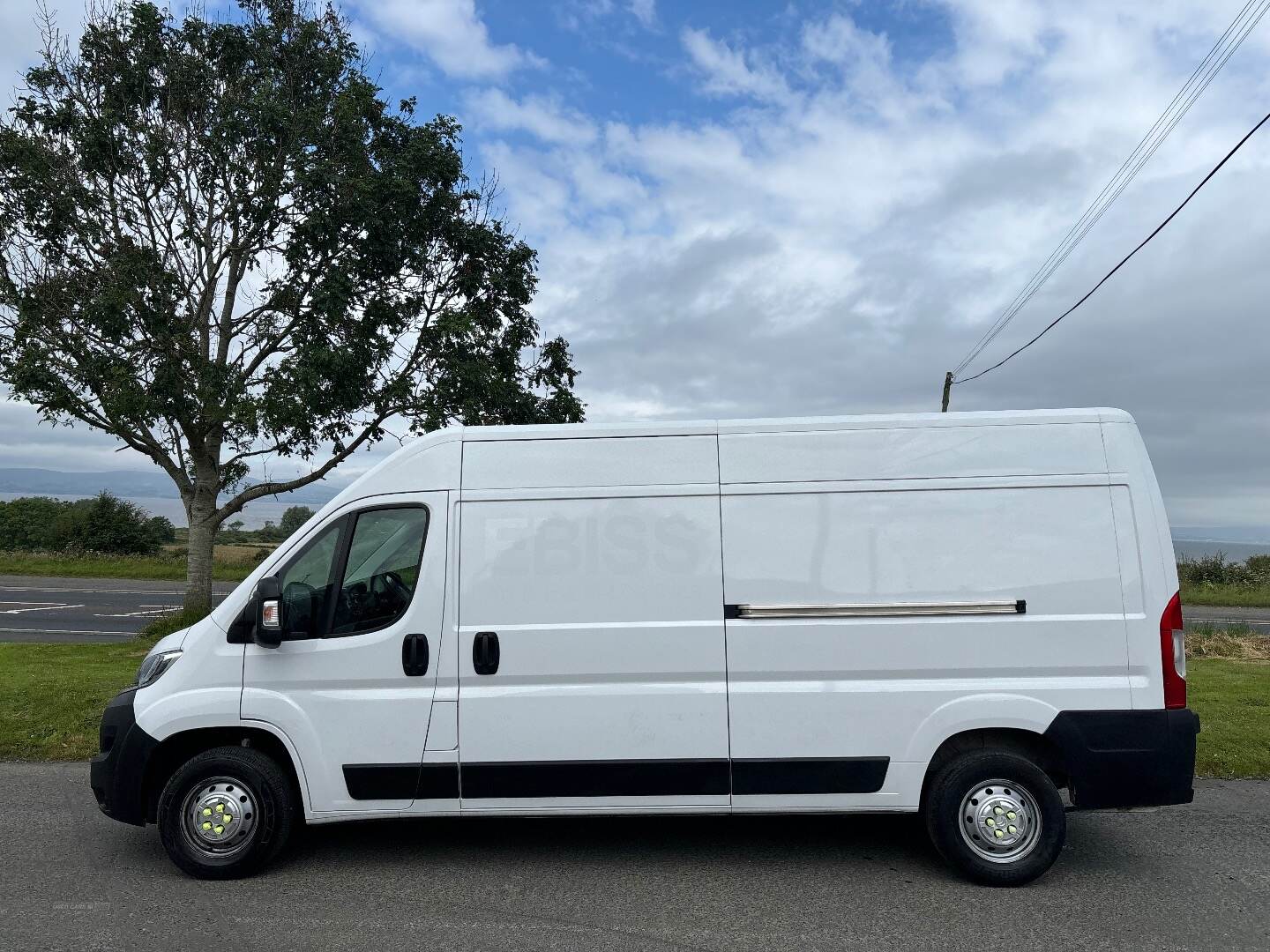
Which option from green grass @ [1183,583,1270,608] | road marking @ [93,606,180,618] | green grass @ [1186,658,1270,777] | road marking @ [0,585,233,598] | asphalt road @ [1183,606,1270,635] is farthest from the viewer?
green grass @ [1183,583,1270,608]

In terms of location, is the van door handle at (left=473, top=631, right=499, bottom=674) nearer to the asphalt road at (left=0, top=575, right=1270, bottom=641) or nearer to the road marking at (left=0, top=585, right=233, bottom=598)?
the asphalt road at (left=0, top=575, right=1270, bottom=641)

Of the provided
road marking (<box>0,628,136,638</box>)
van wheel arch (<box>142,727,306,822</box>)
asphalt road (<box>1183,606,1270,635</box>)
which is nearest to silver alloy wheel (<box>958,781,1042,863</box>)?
van wheel arch (<box>142,727,306,822</box>)

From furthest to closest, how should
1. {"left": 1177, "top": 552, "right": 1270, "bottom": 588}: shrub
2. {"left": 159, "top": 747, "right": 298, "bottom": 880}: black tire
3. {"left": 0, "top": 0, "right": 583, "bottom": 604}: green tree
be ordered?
{"left": 1177, "top": 552, "right": 1270, "bottom": 588}: shrub, {"left": 0, "top": 0, "right": 583, "bottom": 604}: green tree, {"left": 159, "top": 747, "right": 298, "bottom": 880}: black tire

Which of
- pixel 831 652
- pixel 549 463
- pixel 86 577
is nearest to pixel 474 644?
pixel 549 463

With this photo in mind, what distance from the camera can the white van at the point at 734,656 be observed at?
4691 millimetres

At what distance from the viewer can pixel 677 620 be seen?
4734mm

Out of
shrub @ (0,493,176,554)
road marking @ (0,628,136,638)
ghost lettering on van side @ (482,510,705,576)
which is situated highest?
shrub @ (0,493,176,554)

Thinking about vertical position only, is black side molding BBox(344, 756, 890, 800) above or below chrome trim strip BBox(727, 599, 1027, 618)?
below

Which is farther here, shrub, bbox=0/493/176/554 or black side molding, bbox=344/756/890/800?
shrub, bbox=0/493/176/554

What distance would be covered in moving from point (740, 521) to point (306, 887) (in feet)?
9.20

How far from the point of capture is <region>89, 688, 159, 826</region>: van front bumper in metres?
4.79

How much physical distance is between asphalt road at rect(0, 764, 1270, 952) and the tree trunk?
9.73m

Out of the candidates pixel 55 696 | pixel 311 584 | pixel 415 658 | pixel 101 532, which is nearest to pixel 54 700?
pixel 55 696

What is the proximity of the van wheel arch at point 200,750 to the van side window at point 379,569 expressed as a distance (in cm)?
73
